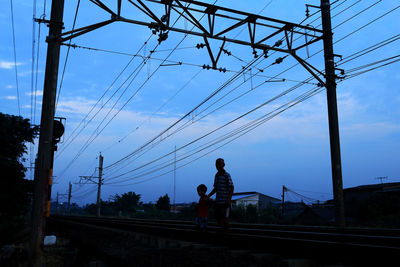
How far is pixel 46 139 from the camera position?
7.99m

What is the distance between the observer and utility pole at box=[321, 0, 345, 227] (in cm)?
1270

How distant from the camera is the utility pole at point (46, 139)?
7.61 m

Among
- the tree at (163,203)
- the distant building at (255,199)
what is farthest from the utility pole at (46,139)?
the tree at (163,203)

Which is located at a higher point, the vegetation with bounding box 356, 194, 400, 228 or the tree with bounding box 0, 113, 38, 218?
the tree with bounding box 0, 113, 38, 218

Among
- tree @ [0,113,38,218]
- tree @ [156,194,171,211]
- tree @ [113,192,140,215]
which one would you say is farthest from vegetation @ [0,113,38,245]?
tree @ [113,192,140,215]

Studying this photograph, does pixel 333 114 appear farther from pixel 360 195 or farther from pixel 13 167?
pixel 13 167

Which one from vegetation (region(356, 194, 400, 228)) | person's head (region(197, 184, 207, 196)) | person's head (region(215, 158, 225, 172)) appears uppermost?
person's head (region(215, 158, 225, 172))

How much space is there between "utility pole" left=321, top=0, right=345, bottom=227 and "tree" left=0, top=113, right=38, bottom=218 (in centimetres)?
3019

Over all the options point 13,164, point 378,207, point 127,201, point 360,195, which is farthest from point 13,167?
point 127,201

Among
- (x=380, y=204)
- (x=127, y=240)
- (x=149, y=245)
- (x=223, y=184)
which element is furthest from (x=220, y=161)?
A: (x=380, y=204)

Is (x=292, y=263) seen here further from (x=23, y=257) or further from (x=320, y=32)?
(x=320, y=32)

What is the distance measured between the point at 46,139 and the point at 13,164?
29.6 metres

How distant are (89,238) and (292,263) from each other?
9.30 m

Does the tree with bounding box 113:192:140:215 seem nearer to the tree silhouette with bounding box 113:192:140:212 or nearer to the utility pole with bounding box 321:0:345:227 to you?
the tree silhouette with bounding box 113:192:140:212
